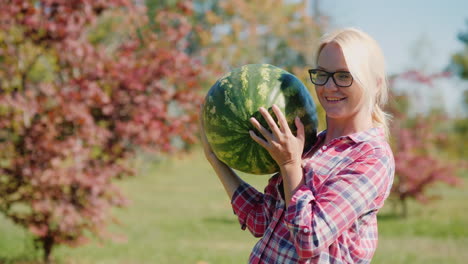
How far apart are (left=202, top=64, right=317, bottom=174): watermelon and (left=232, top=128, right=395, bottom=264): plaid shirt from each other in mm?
153

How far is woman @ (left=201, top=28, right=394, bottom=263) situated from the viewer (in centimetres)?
192

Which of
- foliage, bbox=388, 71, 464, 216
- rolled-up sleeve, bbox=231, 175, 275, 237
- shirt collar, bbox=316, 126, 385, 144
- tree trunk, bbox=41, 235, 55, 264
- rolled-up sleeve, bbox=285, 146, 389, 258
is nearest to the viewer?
rolled-up sleeve, bbox=285, 146, 389, 258

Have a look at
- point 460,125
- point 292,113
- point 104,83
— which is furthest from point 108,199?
point 460,125

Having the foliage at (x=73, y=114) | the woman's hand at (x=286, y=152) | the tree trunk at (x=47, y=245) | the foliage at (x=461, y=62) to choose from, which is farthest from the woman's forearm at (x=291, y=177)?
the foliage at (x=461, y=62)

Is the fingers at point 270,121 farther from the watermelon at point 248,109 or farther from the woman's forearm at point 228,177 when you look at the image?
the woman's forearm at point 228,177

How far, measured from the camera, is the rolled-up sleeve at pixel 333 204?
188cm

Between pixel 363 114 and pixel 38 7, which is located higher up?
pixel 38 7

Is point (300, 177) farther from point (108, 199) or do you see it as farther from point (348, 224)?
point (108, 199)

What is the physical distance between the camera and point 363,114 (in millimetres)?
2207

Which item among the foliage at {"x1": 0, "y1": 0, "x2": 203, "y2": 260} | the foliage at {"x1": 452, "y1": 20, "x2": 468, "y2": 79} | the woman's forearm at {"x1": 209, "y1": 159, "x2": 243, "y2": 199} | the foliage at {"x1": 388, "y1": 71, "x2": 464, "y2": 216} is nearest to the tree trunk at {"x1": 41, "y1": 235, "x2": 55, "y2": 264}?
the foliage at {"x1": 0, "y1": 0, "x2": 203, "y2": 260}

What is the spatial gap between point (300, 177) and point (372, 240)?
424mm

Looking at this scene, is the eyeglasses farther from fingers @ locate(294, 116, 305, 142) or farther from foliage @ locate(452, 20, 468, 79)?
foliage @ locate(452, 20, 468, 79)

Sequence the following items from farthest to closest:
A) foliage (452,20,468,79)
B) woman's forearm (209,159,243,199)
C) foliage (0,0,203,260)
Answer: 1. foliage (452,20,468,79)
2. foliage (0,0,203,260)
3. woman's forearm (209,159,243,199)

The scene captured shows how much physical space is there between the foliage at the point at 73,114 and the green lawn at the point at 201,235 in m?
0.82
